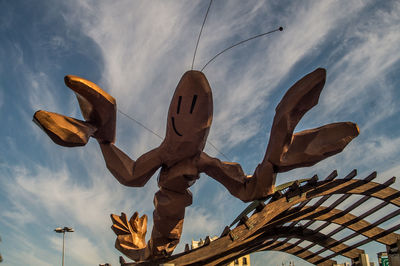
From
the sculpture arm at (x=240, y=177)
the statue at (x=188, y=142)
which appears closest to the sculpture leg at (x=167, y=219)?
the statue at (x=188, y=142)

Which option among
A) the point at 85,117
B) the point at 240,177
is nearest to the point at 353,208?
the point at 240,177

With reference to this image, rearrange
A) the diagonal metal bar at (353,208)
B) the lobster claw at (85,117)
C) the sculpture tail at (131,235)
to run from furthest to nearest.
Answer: the diagonal metal bar at (353,208) < the sculpture tail at (131,235) < the lobster claw at (85,117)

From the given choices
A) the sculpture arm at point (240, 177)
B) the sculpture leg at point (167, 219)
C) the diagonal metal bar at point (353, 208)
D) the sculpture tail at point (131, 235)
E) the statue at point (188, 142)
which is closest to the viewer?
the statue at point (188, 142)

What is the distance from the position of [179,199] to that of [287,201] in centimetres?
219

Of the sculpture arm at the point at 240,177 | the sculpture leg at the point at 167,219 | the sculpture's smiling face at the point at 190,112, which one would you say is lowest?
the sculpture leg at the point at 167,219

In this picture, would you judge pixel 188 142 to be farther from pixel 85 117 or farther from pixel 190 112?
pixel 85 117

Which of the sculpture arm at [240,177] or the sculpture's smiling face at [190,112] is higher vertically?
the sculpture's smiling face at [190,112]

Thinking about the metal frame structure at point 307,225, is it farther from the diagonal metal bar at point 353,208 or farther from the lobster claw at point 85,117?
the lobster claw at point 85,117

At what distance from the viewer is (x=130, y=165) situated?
213 inches

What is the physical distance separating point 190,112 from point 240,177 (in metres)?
1.42

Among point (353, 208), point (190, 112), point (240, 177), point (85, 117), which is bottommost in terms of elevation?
point (240, 177)

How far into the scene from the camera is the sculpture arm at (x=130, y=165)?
17.5 ft

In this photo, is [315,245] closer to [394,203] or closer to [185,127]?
[394,203]

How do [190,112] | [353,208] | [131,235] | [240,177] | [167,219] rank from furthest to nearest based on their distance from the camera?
[353,208]
[131,235]
[167,219]
[240,177]
[190,112]
